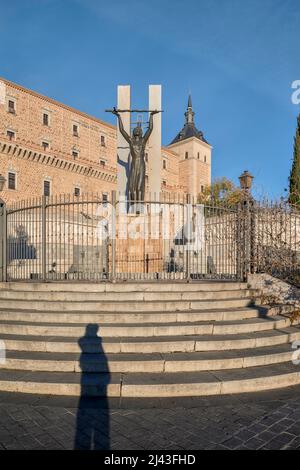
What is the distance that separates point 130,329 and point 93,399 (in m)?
1.62

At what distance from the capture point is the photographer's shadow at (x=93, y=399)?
332 centimetres

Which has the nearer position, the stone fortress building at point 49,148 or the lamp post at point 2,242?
the lamp post at point 2,242

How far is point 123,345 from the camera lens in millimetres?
5328

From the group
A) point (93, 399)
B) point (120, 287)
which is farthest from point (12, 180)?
point (93, 399)

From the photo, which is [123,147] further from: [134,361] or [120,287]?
[134,361]

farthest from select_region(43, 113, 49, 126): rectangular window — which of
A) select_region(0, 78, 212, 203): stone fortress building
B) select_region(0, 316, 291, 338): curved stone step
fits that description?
select_region(0, 316, 291, 338): curved stone step

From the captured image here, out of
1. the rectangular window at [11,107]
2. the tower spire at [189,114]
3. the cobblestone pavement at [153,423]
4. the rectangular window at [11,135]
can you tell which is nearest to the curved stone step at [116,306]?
the cobblestone pavement at [153,423]

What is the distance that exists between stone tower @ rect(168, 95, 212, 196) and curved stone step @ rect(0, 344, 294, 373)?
187ft

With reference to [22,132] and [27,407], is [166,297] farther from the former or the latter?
[22,132]

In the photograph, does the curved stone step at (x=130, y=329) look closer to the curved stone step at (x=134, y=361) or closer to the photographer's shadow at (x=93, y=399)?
the photographer's shadow at (x=93, y=399)

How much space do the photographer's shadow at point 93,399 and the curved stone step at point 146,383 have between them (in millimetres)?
15

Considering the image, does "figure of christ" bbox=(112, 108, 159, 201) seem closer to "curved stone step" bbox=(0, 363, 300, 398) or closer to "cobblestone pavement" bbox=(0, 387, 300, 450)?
"curved stone step" bbox=(0, 363, 300, 398)

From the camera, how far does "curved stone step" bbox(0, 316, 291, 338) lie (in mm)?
5766
